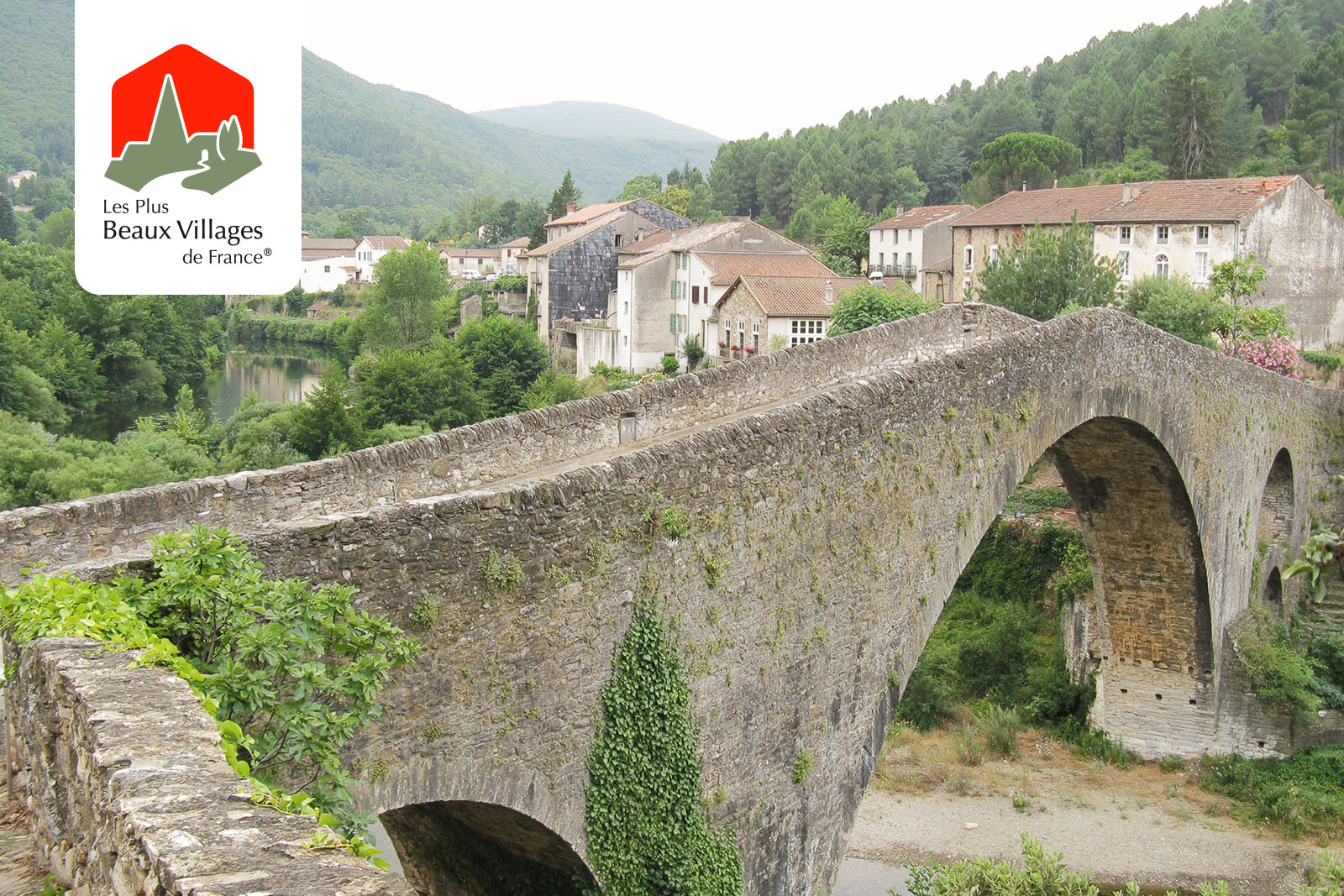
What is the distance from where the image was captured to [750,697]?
9477mm

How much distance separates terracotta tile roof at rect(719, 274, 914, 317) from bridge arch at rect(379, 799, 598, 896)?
96.7 ft

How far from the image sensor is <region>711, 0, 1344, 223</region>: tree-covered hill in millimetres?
61812

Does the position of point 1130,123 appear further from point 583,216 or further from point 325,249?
point 325,249

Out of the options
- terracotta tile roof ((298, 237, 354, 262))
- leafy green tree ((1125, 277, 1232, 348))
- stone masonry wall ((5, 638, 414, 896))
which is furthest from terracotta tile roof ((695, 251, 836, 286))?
terracotta tile roof ((298, 237, 354, 262))

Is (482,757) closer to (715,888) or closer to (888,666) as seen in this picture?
(715,888)

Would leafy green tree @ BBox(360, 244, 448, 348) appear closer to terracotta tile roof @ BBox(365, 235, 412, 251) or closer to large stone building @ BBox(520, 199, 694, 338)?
large stone building @ BBox(520, 199, 694, 338)

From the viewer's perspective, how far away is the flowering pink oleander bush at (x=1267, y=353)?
28.9 metres

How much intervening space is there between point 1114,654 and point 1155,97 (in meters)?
58.8

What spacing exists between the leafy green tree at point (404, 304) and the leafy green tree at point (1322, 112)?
46.5 m

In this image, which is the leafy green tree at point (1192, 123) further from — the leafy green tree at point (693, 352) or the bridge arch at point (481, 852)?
the bridge arch at point (481, 852)

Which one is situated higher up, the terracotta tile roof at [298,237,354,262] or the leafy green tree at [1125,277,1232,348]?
the terracotta tile roof at [298,237,354,262]

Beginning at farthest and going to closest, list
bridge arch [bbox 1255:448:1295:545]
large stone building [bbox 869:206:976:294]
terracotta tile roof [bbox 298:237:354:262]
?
terracotta tile roof [bbox 298:237:354:262] → large stone building [bbox 869:206:976:294] → bridge arch [bbox 1255:448:1295:545]

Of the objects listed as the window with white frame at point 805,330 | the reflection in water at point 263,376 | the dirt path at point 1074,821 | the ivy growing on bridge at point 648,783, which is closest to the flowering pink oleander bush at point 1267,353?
the window with white frame at point 805,330

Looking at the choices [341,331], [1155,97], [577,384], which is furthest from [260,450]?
[1155,97]
